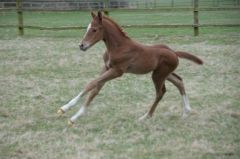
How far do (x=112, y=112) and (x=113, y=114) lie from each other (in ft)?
0.39

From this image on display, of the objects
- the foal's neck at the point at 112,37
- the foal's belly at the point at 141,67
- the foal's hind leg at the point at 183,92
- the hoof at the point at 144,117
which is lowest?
the hoof at the point at 144,117

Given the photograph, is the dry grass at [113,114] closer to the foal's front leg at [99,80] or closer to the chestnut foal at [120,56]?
the foal's front leg at [99,80]

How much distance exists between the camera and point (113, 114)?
21.9 feet

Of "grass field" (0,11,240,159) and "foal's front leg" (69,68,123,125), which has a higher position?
"foal's front leg" (69,68,123,125)

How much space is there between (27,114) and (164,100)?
2.10 m

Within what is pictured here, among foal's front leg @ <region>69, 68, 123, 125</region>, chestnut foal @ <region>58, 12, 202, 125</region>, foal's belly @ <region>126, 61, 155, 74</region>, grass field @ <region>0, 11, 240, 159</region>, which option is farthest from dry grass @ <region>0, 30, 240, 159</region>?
foal's belly @ <region>126, 61, 155, 74</region>

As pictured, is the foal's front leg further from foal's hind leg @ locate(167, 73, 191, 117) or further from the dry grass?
foal's hind leg @ locate(167, 73, 191, 117)

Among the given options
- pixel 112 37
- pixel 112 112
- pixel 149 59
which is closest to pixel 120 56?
pixel 112 37

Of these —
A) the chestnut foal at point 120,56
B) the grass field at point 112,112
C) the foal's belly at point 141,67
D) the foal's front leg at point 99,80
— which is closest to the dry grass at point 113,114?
the grass field at point 112,112

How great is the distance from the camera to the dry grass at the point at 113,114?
5078 mm

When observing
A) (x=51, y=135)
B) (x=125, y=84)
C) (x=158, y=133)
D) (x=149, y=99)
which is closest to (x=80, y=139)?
(x=51, y=135)

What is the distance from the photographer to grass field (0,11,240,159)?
5.08 meters

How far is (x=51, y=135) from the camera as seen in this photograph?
18.4 feet

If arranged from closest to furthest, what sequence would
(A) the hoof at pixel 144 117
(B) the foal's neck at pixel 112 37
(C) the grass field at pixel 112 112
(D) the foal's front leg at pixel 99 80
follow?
(C) the grass field at pixel 112 112 < (D) the foal's front leg at pixel 99 80 < (B) the foal's neck at pixel 112 37 < (A) the hoof at pixel 144 117
